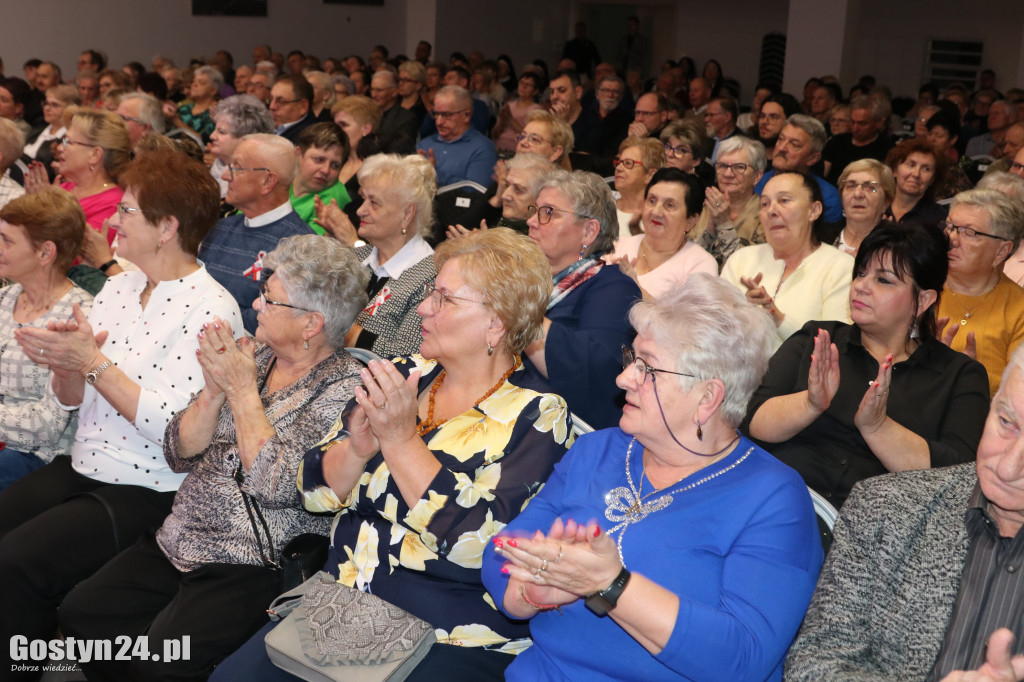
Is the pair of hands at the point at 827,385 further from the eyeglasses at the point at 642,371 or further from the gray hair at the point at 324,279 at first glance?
the gray hair at the point at 324,279

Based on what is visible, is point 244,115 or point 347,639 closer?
point 347,639

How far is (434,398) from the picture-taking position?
2.22m

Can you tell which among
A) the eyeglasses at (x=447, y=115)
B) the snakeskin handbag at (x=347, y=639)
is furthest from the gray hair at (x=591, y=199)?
the eyeglasses at (x=447, y=115)

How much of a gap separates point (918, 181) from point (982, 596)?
11.5 feet

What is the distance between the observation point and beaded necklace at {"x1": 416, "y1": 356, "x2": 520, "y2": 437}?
212 cm

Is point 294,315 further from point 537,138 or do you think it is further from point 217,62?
point 217,62

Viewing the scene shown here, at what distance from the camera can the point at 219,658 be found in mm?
2150

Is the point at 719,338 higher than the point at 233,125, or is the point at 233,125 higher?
the point at 233,125

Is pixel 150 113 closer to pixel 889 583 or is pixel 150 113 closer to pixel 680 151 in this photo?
pixel 680 151

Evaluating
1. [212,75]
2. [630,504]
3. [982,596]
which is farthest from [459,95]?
[982,596]

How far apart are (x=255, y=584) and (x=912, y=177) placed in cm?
382

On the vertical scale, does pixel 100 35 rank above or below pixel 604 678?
above

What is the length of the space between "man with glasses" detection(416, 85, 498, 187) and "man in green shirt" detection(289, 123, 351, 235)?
1.24 m

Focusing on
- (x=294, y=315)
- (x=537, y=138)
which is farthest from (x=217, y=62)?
(x=294, y=315)
